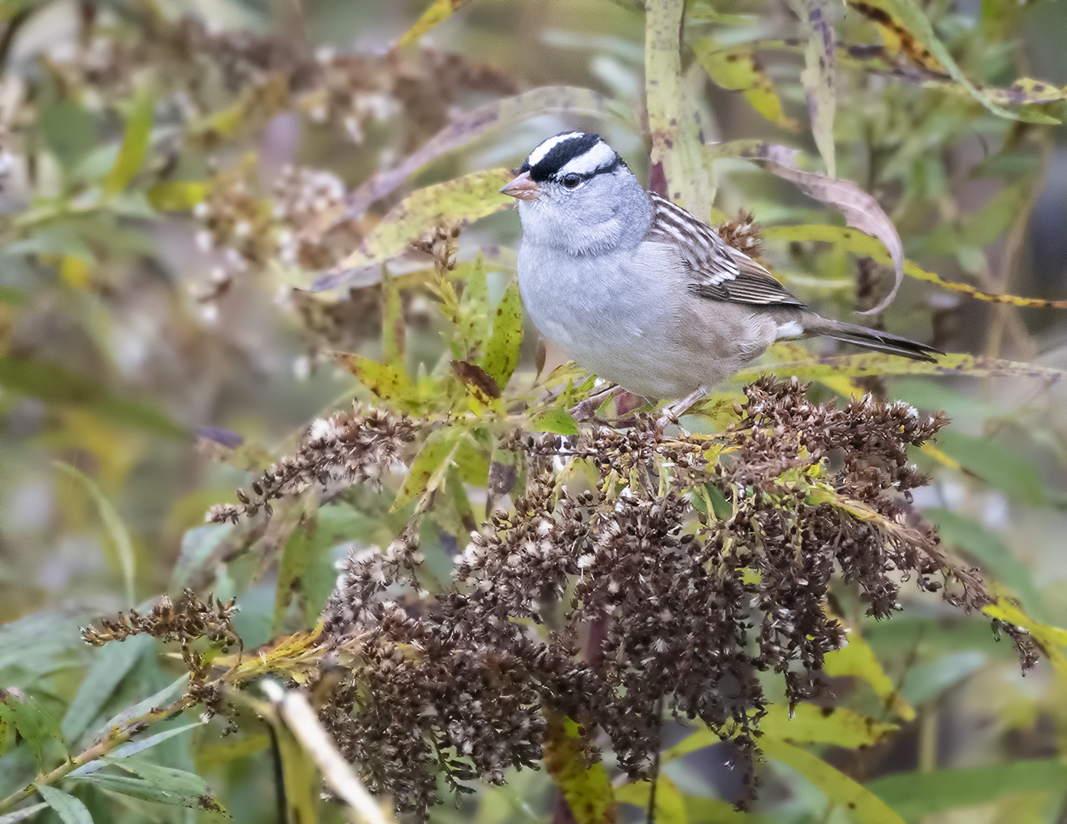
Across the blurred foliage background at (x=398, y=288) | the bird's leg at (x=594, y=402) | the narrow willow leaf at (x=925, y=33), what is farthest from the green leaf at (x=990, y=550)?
the narrow willow leaf at (x=925, y=33)

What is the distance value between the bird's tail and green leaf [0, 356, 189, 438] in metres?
1.21

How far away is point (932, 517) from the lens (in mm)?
1770

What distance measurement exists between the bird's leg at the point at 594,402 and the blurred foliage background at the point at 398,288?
105 millimetres

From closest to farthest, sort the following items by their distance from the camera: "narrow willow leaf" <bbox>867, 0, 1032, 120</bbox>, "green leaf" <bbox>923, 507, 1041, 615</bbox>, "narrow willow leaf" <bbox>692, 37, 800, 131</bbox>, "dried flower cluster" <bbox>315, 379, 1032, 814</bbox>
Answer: "dried flower cluster" <bbox>315, 379, 1032, 814</bbox>
"narrow willow leaf" <bbox>867, 0, 1032, 120</bbox>
"narrow willow leaf" <bbox>692, 37, 800, 131</bbox>
"green leaf" <bbox>923, 507, 1041, 615</bbox>

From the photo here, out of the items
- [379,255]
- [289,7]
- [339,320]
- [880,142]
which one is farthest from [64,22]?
[880,142]

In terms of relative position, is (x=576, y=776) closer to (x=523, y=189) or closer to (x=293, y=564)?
(x=293, y=564)

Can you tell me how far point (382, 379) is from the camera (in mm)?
1188

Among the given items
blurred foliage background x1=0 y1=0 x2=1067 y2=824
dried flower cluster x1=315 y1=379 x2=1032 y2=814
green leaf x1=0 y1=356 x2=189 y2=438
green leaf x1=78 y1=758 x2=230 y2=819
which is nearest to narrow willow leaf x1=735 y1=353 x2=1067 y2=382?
blurred foliage background x1=0 y1=0 x2=1067 y2=824

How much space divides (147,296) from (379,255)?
138cm

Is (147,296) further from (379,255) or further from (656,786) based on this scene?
(656,786)

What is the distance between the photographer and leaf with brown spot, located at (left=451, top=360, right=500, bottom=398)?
42.3 inches

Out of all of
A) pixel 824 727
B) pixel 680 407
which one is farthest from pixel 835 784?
pixel 680 407

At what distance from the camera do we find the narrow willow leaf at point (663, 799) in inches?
52.7

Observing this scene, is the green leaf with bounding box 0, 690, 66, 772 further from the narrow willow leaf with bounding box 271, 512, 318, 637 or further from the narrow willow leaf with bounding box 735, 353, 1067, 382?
the narrow willow leaf with bounding box 735, 353, 1067, 382
